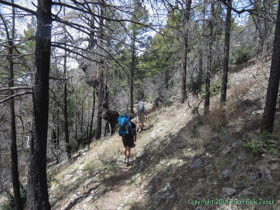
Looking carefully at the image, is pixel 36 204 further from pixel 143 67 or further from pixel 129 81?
pixel 143 67

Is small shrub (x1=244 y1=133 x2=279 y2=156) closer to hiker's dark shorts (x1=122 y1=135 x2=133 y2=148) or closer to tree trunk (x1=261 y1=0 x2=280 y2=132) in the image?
tree trunk (x1=261 y1=0 x2=280 y2=132)

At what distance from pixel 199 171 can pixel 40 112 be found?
3.63 m

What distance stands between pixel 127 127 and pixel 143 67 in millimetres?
13280

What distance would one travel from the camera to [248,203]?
233cm

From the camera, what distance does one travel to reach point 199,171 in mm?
3570

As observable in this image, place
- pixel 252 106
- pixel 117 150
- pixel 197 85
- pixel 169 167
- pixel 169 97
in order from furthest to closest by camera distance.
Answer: pixel 169 97 < pixel 117 150 < pixel 197 85 < pixel 252 106 < pixel 169 167

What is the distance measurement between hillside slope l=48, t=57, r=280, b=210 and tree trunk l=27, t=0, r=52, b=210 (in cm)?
140

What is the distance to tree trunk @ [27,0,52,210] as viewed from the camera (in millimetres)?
2973

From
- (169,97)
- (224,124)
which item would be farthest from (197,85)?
(169,97)

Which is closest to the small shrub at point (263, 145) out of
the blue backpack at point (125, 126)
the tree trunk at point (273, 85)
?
the tree trunk at point (273, 85)

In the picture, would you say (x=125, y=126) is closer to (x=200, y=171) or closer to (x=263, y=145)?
(x=200, y=171)

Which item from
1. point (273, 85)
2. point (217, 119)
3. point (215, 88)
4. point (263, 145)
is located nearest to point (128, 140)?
point (217, 119)

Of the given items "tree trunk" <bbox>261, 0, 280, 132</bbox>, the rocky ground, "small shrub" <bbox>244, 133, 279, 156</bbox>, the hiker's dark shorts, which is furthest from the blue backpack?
"tree trunk" <bbox>261, 0, 280, 132</bbox>

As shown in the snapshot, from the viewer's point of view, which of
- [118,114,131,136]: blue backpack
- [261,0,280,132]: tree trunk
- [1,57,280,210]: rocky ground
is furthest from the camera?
[118,114,131,136]: blue backpack
